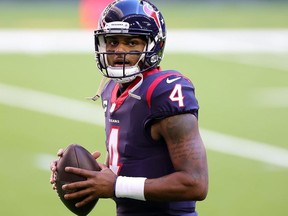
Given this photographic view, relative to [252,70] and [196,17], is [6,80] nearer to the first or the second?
[252,70]

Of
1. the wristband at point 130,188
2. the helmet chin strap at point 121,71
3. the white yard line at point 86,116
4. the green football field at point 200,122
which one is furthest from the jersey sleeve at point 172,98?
the white yard line at point 86,116

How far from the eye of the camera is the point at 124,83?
12.9 ft

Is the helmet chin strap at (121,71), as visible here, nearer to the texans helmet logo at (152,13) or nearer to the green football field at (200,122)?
the texans helmet logo at (152,13)

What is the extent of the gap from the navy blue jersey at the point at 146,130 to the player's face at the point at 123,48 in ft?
0.35

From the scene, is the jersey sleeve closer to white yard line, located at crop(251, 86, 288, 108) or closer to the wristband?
the wristband

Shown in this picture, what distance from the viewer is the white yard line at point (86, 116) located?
24.7 ft

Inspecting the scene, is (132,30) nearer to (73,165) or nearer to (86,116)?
(73,165)

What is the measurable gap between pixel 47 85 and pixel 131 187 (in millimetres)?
6719

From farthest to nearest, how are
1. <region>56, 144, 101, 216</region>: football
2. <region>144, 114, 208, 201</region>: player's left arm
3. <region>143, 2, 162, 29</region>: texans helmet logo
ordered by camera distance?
<region>143, 2, 162, 29</region>: texans helmet logo, <region>56, 144, 101, 216</region>: football, <region>144, 114, 208, 201</region>: player's left arm

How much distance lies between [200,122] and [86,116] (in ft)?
4.06

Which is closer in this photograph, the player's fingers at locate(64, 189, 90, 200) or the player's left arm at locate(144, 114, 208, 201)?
the player's left arm at locate(144, 114, 208, 201)

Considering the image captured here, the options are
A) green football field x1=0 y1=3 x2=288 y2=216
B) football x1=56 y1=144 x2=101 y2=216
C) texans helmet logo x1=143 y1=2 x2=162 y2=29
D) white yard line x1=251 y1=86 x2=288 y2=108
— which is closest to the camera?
football x1=56 y1=144 x2=101 y2=216

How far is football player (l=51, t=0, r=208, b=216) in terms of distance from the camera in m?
3.53

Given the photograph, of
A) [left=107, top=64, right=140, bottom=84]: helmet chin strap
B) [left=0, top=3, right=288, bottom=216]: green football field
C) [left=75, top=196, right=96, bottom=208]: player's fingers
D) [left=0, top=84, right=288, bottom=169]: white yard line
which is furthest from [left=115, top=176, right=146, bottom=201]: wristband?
[left=0, top=84, right=288, bottom=169]: white yard line
